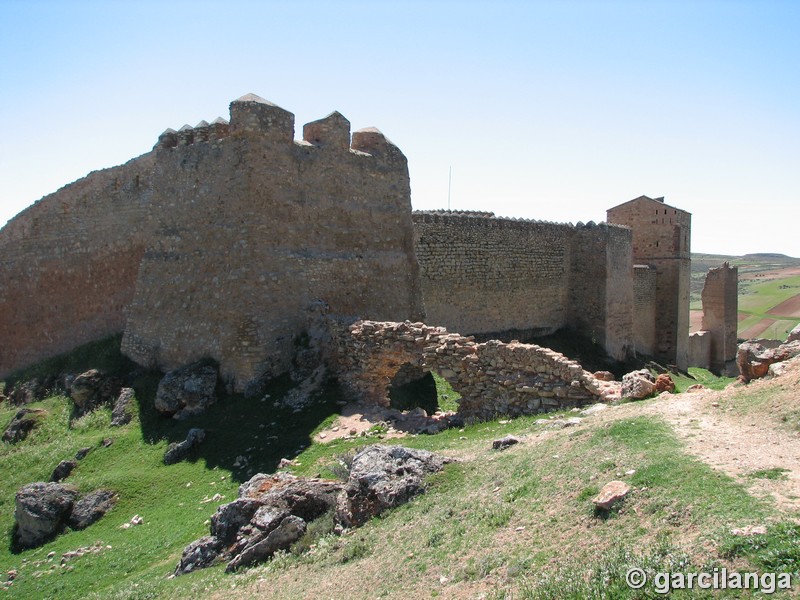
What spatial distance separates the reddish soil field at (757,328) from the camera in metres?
55.0

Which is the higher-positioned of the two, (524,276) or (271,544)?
(524,276)

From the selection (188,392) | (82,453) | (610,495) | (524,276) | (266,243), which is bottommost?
(82,453)

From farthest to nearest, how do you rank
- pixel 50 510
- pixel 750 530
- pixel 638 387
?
1. pixel 50 510
2. pixel 638 387
3. pixel 750 530

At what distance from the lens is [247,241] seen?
11609 millimetres

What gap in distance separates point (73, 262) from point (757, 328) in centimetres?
5969

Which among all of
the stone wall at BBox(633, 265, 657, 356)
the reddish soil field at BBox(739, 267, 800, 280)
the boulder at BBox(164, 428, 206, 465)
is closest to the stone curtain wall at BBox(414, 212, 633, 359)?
the stone wall at BBox(633, 265, 657, 356)

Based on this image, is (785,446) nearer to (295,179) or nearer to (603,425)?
(603,425)

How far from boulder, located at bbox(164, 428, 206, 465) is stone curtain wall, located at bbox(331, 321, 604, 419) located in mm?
2663

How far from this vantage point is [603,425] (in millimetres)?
7086

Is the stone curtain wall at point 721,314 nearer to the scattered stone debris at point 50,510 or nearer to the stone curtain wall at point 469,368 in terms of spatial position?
the stone curtain wall at point 469,368

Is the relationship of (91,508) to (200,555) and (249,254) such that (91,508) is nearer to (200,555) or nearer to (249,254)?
(200,555)

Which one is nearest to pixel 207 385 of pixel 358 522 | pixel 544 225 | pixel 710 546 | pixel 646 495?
pixel 358 522

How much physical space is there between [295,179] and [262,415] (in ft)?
15.5

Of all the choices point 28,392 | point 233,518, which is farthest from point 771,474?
point 28,392
